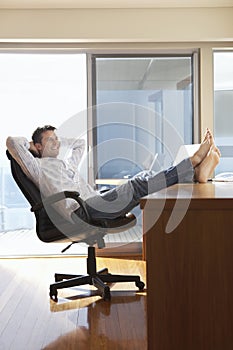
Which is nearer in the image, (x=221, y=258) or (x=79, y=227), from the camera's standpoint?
(x=221, y=258)

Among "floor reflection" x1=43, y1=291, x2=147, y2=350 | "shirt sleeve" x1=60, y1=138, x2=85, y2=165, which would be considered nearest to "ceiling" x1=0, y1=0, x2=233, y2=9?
"shirt sleeve" x1=60, y1=138, x2=85, y2=165

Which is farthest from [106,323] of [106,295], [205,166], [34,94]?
[34,94]

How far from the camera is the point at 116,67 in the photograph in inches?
181

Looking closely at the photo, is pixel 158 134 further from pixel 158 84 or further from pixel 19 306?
pixel 19 306

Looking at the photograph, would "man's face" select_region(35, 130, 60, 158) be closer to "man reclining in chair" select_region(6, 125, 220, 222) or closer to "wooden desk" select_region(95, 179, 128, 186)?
"man reclining in chair" select_region(6, 125, 220, 222)

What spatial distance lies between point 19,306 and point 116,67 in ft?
8.17

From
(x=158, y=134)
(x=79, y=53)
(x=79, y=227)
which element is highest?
(x=79, y=53)

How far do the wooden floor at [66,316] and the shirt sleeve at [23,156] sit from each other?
0.79 meters

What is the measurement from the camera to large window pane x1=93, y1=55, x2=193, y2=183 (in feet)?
15.1

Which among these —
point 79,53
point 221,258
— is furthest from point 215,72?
point 221,258

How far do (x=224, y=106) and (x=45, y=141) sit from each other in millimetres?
1955

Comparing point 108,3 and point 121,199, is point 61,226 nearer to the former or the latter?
point 121,199

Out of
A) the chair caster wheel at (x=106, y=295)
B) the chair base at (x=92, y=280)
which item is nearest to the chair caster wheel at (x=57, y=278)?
the chair base at (x=92, y=280)

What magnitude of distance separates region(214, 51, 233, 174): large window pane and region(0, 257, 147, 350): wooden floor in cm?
143
